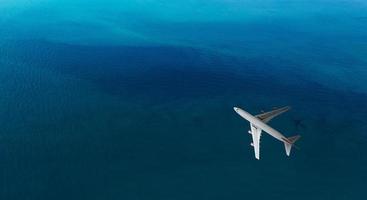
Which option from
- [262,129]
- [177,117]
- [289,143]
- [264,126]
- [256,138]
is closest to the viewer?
[289,143]

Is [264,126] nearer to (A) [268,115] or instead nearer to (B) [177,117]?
(A) [268,115]

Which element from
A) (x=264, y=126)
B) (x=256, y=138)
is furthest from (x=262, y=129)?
(x=256, y=138)

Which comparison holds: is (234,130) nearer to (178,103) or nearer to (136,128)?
(178,103)

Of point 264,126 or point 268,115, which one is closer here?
point 264,126

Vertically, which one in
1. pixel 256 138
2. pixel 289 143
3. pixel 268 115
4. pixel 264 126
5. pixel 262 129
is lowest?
pixel 256 138

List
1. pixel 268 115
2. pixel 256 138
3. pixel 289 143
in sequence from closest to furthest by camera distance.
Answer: pixel 289 143 → pixel 256 138 → pixel 268 115

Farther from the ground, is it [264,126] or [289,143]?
[264,126]

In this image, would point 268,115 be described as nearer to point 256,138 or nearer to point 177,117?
point 256,138
